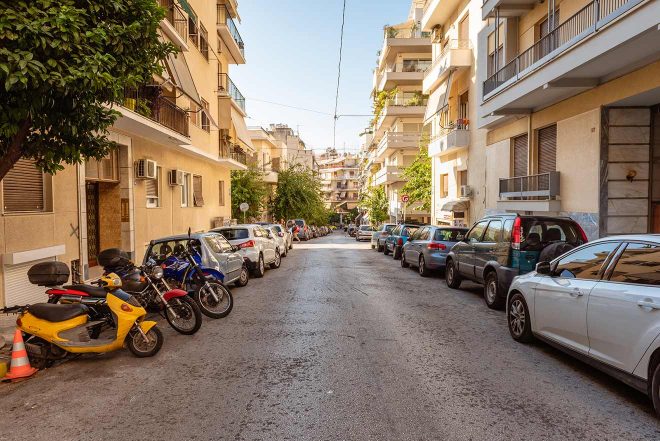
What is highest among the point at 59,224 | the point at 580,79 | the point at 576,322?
the point at 580,79

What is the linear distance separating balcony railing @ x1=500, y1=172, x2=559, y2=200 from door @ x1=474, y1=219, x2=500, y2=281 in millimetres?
4759

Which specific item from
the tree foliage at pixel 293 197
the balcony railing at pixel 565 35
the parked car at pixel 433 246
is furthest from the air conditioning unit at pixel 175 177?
the tree foliage at pixel 293 197

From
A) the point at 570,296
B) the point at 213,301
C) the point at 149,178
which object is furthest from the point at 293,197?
the point at 570,296

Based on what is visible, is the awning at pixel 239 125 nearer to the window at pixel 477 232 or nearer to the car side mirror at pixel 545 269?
the window at pixel 477 232

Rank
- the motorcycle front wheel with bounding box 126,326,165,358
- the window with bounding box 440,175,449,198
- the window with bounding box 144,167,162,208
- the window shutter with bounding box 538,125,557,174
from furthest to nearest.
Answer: the window with bounding box 440,175,449,198 → the window with bounding box 144,167,162,208 → the window shutter with bounding box 538,125,557,174 → the motorcycle front wheel with bounding box 126,326,165,358

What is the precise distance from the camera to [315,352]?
19.9ft

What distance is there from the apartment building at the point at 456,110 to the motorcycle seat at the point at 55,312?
56.4ft

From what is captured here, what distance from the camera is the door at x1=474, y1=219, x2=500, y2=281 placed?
9.29 meters

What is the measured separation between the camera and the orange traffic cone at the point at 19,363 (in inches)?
210

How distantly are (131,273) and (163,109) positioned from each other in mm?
9280

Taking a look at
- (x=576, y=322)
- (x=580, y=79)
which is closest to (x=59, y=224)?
(x=576, y=322)

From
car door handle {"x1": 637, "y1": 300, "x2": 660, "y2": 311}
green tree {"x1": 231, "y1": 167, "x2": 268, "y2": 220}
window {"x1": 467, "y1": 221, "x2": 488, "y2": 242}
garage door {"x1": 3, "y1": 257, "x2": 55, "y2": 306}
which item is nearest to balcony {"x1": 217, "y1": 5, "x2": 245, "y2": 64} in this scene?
green tree {"x1": 231, "y1": 167, "x2": 268, "y2": 220}

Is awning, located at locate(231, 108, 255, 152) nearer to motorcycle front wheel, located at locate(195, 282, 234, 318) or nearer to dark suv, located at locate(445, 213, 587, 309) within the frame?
motorcycle front wheel, located at locate(195, 282, 234, 318)

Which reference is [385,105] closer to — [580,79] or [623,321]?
[580,79]
